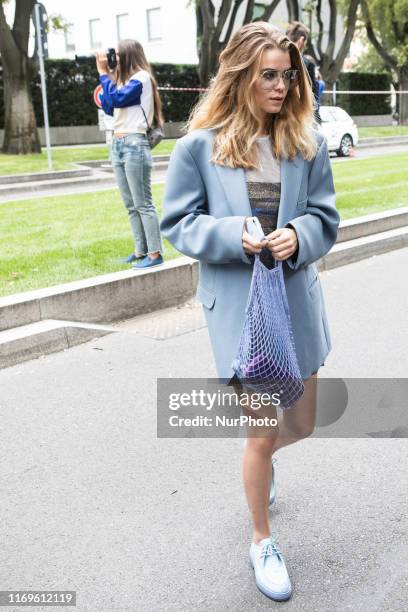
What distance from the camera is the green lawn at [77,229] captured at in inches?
253

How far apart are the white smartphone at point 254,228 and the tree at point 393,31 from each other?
105ft

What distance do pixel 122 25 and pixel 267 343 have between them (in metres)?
39.5

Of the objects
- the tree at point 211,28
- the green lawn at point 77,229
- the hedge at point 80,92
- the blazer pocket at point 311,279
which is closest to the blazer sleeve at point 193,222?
the blazer pocket at point 311,279

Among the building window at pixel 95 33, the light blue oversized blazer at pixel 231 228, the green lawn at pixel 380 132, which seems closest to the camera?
the light blue oversized blazer at pixel 231 228

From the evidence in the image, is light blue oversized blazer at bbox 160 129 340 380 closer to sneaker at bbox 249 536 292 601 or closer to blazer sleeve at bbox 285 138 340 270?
blazer sleeve at bbox 285 138 340 270

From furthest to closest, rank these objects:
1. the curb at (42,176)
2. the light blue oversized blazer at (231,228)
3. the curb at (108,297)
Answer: the curb at (42,176) → the curb at (108,297) → the light blue oversized blazer at (231,228)

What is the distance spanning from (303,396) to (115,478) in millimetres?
1176

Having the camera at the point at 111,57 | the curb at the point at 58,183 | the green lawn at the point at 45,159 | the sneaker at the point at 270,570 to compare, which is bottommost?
the sneaker at the point at 270,570

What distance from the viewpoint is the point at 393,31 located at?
34219 millimetres

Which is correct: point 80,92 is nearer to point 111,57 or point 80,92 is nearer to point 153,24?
point 153,24

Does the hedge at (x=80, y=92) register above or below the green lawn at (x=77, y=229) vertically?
above

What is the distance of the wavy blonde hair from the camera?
7.93ft

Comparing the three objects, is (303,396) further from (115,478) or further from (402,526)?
(115,478)

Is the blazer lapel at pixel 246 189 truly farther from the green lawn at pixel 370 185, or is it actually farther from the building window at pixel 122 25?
the building window at pixel 122 25
